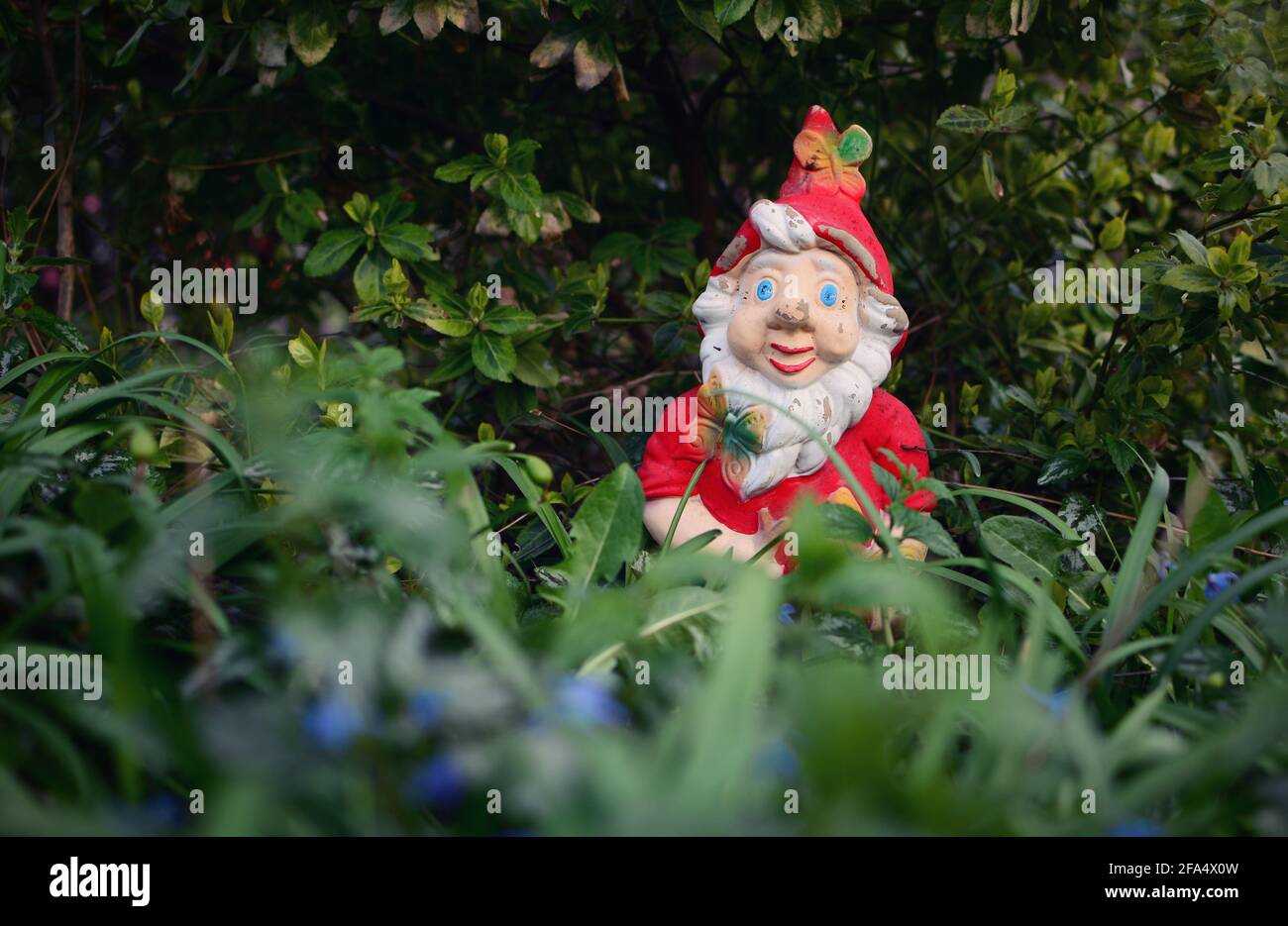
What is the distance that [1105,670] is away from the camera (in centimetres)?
154

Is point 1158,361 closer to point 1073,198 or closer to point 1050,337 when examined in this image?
point 1050,337

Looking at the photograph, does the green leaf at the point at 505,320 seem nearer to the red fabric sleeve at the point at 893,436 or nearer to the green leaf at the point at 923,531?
the red fabric sleeve at the point at 893,436

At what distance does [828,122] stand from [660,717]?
1.32 meters

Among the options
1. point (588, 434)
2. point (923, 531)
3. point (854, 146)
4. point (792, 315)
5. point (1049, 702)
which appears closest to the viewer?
point (1049, 702)

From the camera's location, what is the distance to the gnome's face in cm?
205

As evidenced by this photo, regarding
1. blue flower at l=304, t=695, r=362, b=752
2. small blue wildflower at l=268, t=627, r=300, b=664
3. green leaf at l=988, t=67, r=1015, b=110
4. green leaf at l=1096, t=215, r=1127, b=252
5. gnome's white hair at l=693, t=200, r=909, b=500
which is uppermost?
green leaf at l=988, t=67, r=1015, b=110

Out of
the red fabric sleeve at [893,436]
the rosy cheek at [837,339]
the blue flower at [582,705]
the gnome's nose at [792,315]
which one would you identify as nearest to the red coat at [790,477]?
the red fabric sleeve at [893,436]

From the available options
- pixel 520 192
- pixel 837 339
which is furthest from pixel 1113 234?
pixel 520 192

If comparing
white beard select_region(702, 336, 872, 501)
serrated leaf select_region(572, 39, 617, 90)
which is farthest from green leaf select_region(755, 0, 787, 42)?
white beard select_region(702, 336, 872, 501)

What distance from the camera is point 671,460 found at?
2.10 m

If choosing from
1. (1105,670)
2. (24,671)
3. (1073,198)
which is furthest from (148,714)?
(1073,198)

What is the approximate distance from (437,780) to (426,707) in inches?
2.6

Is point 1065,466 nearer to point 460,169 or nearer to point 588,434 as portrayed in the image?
point 588,434

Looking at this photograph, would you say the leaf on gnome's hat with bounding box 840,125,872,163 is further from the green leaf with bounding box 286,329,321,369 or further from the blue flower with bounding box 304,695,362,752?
the blue flower with bounding box 304,695,362,752
